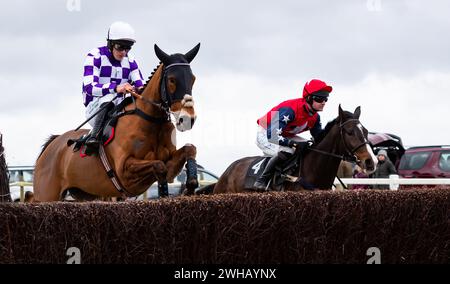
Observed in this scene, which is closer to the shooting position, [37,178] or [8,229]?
[8,229]

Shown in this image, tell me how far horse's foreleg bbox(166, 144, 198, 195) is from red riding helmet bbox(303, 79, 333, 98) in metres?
2.66

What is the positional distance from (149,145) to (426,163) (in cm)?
1057

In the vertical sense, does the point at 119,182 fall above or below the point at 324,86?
below

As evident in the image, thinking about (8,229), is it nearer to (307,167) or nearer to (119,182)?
(119,182)

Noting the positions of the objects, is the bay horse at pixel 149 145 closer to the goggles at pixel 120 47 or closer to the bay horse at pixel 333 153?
the goggles at pixel 120 47

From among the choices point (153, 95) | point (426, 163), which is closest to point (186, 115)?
point (153, 95)

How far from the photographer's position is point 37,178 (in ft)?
39.4

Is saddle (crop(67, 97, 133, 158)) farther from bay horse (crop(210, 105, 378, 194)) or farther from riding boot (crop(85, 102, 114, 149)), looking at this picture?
bay horse (crop(210, 105, 378, 194))
